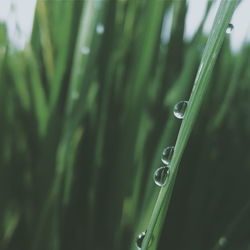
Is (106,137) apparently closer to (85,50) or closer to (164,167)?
(85,50)

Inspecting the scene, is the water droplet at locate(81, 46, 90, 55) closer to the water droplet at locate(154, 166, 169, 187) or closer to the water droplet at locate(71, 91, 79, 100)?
the water droplet at locate(71, 91, 79, 100)

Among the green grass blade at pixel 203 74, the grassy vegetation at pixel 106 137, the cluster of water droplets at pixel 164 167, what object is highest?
the green grass blade at pixel 203 74

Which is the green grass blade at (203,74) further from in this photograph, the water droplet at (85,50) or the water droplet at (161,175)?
the water droplet at (85,50)

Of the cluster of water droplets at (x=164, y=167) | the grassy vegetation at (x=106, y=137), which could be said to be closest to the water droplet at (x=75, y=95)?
the grassy vegetation at (x=106, y=137)

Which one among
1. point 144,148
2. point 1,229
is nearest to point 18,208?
point 1,229

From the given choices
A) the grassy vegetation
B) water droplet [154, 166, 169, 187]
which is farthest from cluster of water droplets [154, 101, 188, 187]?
the grassy vegetation

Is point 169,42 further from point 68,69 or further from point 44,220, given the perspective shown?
point 44,220

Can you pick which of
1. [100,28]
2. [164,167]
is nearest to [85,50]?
[100,28]

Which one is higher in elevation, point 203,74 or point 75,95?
point 203,74
